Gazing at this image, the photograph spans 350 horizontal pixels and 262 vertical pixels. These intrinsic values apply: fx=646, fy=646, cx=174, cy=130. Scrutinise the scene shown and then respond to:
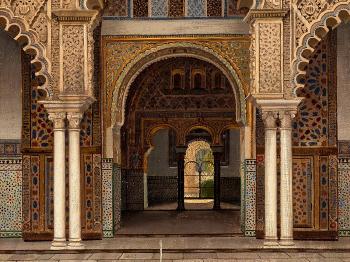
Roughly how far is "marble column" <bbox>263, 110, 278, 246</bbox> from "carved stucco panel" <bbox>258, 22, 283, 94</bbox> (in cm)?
32

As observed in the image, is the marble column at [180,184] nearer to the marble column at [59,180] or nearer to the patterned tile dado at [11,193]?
the patterned tile dado at [11,193]

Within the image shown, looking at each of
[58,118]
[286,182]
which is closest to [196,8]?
[58,118]

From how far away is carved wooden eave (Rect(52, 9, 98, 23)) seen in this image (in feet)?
25.6

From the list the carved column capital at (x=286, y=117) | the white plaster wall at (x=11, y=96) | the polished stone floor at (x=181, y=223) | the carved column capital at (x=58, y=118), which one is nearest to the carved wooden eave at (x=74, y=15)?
the carved column capital at (x=58, y=118)

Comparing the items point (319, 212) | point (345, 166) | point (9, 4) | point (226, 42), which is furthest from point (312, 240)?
point (9, 4)

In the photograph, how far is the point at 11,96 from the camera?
356 inches

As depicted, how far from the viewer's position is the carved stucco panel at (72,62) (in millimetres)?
7844

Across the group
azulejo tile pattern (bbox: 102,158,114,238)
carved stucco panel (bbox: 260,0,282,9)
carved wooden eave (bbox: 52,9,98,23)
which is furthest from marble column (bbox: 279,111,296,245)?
carved wooden eave (bbox: 52,9,98,23)

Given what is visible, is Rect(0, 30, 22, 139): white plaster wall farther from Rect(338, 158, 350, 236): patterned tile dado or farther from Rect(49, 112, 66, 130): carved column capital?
Rect(338, 158, 350, 236): patterned tile dado

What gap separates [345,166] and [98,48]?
12.4 ft

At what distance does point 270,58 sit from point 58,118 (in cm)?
268

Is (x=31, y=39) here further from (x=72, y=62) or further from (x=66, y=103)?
(x=66, y=103)

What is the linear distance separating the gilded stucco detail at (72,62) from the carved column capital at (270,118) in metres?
2.25

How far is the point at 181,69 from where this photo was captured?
41.5 feet
